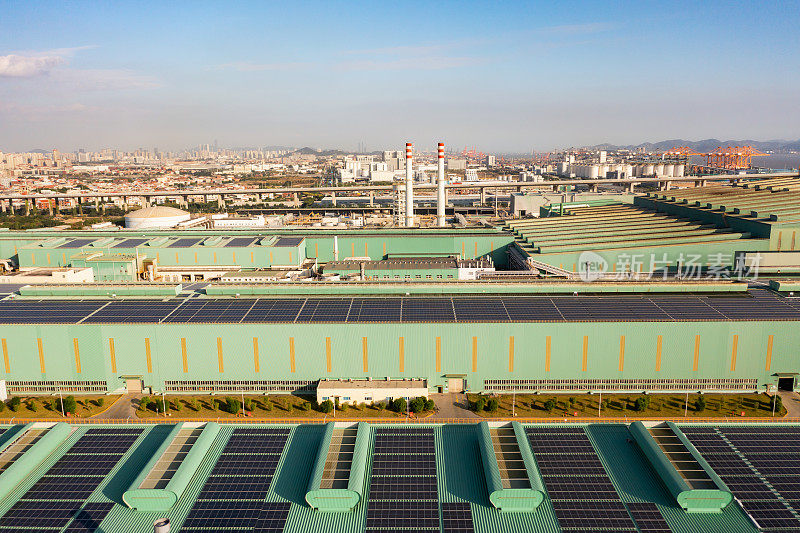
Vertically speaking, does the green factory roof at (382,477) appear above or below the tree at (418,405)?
above

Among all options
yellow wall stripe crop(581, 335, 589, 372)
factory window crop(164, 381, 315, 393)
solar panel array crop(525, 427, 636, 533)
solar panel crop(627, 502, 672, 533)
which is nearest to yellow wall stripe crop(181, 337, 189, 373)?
factory window crop(164, 381, 315, 393)

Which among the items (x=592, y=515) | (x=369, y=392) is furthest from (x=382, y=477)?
(x=369, y=392)

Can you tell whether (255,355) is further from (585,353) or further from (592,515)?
(592,515)

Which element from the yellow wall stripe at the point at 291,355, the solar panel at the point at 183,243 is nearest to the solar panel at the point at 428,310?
the yellow wall stripe at the point at 291,355

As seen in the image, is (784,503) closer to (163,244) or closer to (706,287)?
(706,287)

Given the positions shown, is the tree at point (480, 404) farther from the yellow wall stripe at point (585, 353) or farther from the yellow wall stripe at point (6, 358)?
the yellow wall stripe at point (6, 358)
